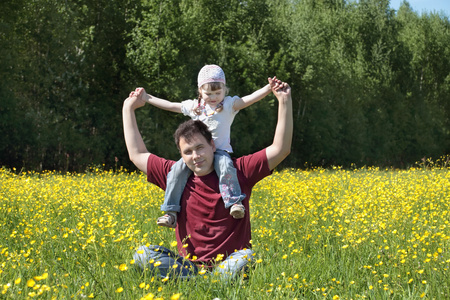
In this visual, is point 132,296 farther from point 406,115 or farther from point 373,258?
point 406,115

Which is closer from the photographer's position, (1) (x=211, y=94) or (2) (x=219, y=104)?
(1) (x=211, y=94)

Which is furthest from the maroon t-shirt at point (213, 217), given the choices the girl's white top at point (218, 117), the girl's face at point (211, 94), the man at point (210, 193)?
the girl's white top at point (218, 117)

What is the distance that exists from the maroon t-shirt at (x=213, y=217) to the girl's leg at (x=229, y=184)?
120mm

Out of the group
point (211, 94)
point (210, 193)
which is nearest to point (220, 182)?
point (210, 193)

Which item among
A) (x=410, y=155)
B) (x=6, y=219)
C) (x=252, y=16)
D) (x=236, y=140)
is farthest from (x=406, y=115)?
(x=6, y=219)

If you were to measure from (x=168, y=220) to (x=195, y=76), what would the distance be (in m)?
18.1

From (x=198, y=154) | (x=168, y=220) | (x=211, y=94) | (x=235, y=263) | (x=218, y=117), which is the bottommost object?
(x=235, y=263)

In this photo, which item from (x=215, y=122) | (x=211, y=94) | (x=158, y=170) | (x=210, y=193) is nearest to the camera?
(x=210, y=193)

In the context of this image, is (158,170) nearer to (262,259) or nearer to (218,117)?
(262,259)

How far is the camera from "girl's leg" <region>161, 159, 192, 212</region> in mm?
3688

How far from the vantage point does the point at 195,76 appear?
21.4 meters

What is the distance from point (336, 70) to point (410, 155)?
26.9ft

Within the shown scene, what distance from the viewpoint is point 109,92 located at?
20.6m

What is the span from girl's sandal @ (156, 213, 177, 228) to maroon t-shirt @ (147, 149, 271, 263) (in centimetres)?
9
